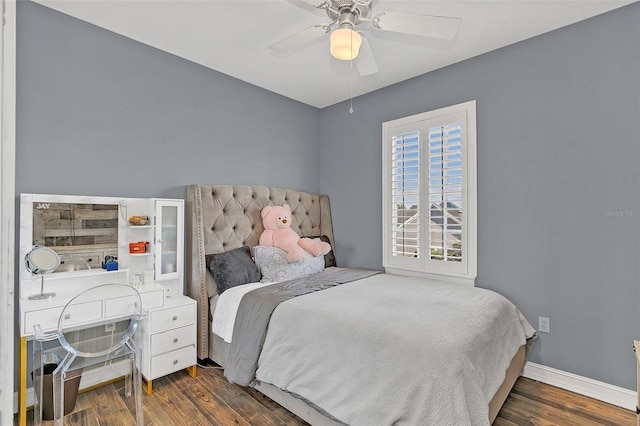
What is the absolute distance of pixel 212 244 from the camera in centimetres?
288

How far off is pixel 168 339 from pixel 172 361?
6.7 inches

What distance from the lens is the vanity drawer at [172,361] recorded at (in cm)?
231

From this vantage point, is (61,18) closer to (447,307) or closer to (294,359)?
(294,359)

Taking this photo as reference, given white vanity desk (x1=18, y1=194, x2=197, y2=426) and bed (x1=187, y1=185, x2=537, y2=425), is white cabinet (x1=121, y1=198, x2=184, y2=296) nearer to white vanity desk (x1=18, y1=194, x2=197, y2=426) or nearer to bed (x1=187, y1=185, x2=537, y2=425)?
white vanity desk (x1=18, y1=194, x2=197, y2=426)

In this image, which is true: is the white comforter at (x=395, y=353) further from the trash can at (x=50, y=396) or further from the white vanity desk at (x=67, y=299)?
the trash can at (x=50, y=396)

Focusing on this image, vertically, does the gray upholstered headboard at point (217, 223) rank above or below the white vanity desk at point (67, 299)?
above

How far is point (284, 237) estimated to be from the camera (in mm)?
3178

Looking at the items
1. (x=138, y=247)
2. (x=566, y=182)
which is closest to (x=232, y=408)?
(x=138, y=247)

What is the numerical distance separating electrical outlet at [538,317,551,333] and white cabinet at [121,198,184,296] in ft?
9.48

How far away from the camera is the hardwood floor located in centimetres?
200

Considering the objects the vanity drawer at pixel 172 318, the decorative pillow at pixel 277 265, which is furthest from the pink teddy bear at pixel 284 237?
the vanity drawer at pixel 172 318

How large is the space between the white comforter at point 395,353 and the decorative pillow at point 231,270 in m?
0.70

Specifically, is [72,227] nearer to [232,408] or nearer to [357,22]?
[232,408]

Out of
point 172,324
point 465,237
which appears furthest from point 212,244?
point 465,237
